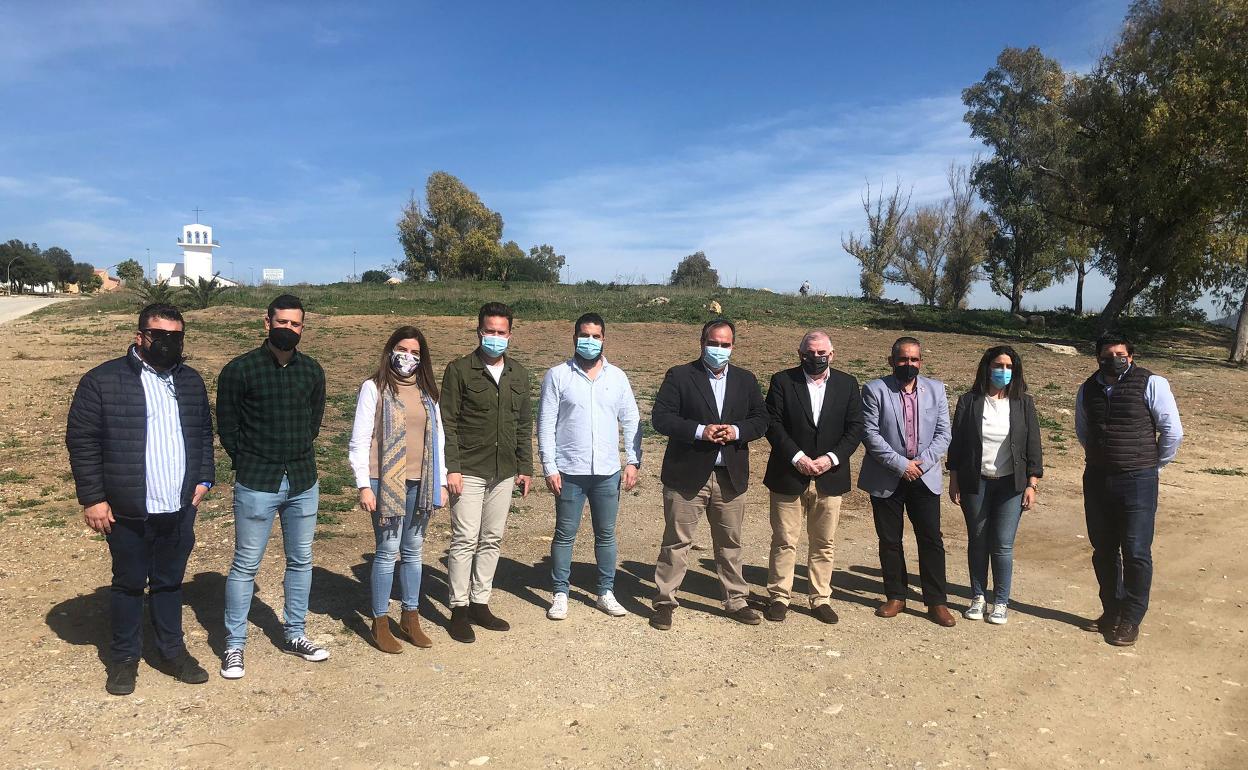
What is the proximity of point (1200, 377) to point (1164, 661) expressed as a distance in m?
16.1

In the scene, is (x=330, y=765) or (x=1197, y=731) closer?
(x=330, y=765)

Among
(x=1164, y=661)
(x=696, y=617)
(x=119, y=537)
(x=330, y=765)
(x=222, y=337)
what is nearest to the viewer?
(x=330, y=765)

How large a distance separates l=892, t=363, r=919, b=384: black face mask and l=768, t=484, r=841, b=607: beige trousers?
2.98 ft

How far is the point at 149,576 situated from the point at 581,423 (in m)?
2.46

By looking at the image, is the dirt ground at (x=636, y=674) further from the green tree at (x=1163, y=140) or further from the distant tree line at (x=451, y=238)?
the distant tree line at (x=451, y=238)

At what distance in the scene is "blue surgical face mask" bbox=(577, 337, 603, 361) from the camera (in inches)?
197

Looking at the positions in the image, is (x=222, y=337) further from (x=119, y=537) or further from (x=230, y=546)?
(x=119, y=537)

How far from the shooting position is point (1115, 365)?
16.7ft

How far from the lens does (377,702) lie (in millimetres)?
3955

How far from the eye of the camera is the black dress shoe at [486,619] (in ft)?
16.1

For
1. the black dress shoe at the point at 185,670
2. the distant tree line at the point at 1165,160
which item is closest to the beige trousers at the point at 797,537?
the black dress shoe at the point at 185,670

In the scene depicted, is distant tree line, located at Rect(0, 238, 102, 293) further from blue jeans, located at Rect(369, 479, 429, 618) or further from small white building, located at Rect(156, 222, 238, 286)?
blue jeans, located at Rect(369, 479, 429, 618)

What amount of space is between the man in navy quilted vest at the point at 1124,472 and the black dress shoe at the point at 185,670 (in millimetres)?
5204

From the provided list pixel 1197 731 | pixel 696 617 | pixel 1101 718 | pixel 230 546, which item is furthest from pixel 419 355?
pixel 1197 731
